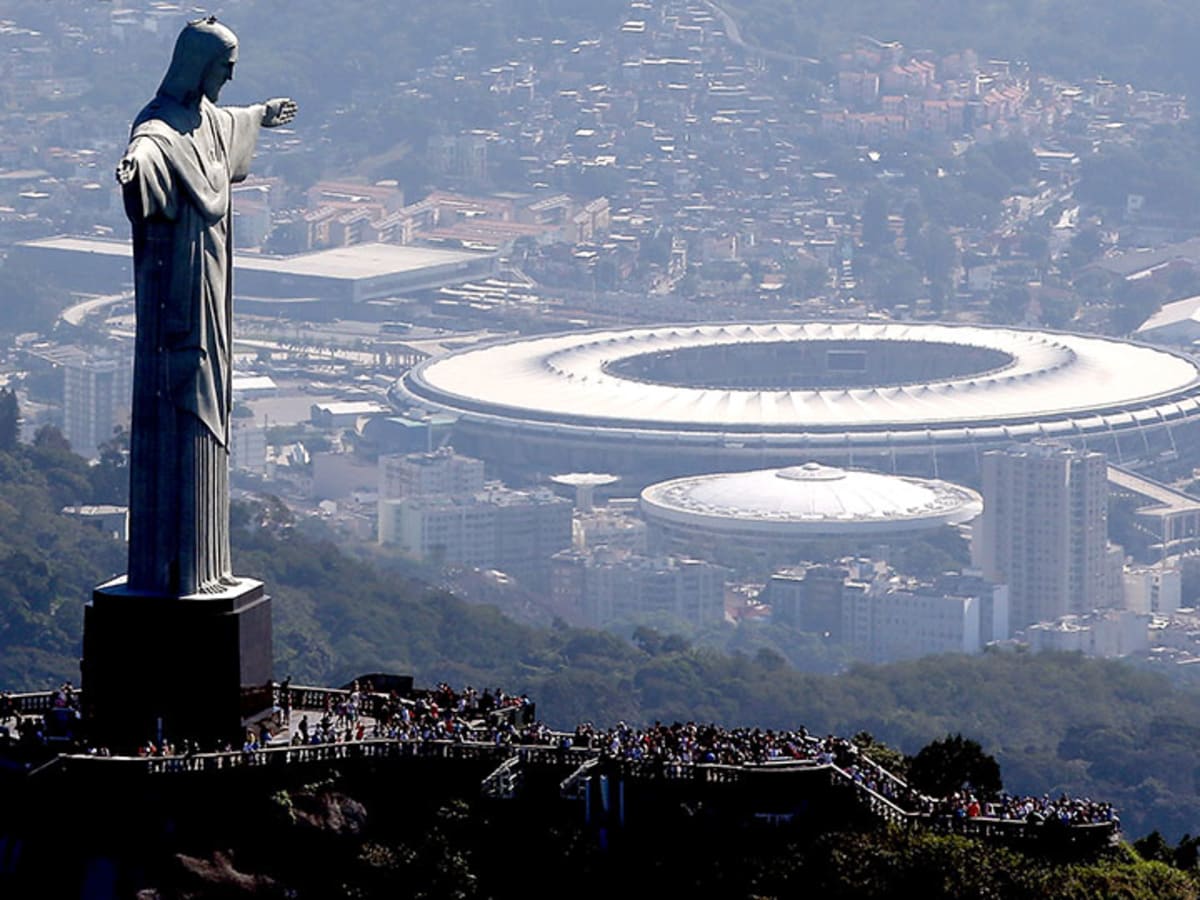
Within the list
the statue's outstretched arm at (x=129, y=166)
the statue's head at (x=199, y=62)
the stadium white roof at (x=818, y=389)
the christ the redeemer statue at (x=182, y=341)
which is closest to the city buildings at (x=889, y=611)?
the stadium white roof at (x=818, y=389)

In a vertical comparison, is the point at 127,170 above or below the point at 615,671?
above

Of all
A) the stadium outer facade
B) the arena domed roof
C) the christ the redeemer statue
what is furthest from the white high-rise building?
the christ the redeemer statue

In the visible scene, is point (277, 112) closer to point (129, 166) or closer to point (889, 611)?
point (129, 166)

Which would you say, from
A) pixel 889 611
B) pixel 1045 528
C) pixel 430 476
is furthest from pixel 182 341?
pixel 430 476

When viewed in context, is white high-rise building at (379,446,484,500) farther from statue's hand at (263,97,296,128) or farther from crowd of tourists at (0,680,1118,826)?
crowd of tourists at (0,680,1118,826)

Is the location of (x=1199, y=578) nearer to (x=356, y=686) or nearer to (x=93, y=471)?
(x=93, y=471)

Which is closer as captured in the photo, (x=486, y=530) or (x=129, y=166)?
(x=129, y=166)

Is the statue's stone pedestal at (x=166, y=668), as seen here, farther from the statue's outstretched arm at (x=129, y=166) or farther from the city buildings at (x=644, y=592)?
the city buildings at (x=644, y=592)

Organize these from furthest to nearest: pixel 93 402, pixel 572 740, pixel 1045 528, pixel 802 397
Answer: pixel 93 402 < pixel 802 397 < pixel 1045 528 < pixel 572 740
